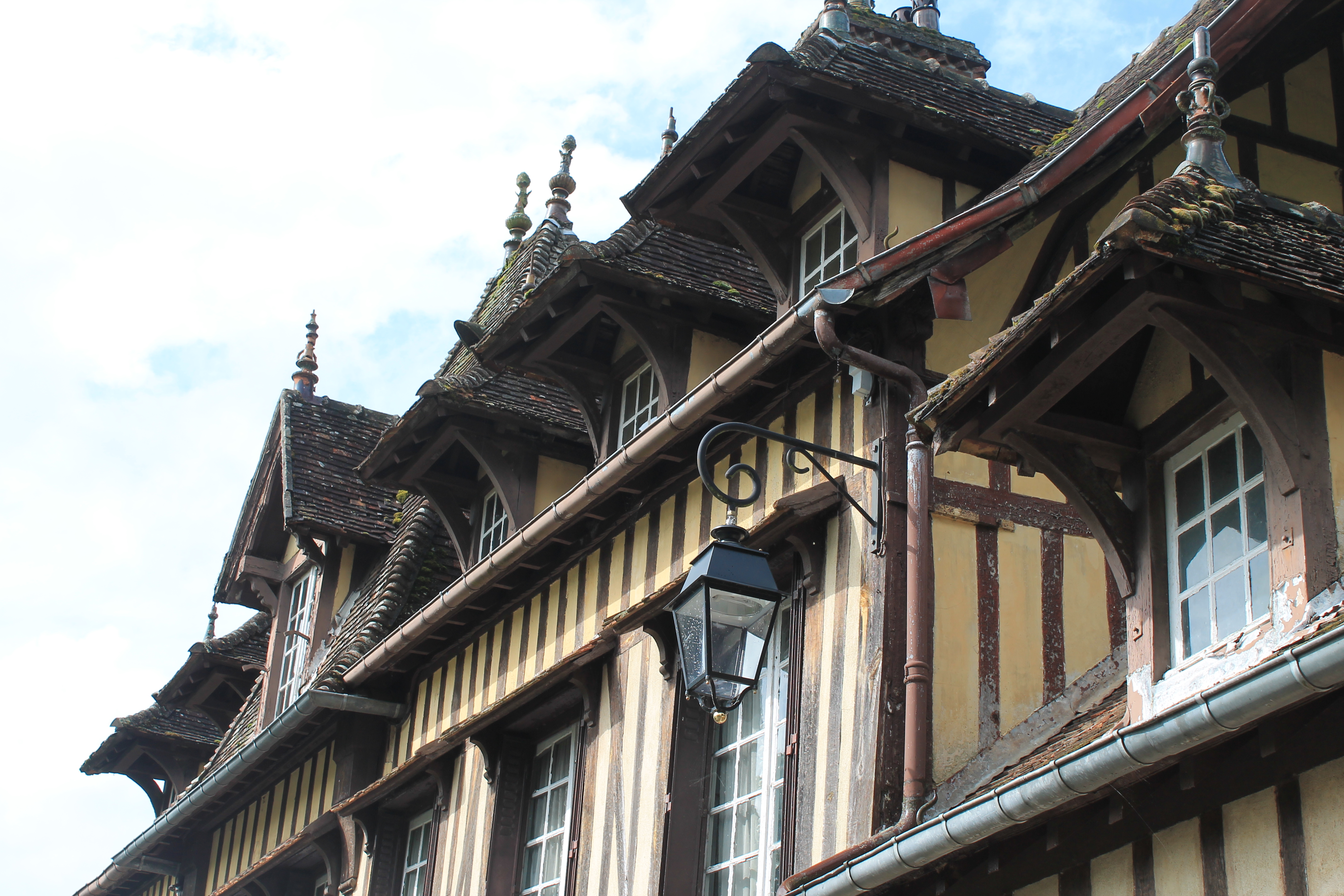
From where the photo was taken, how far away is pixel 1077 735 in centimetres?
646

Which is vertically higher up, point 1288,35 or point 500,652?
point 1288,35

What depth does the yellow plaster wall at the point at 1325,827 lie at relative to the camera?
15.7 ft

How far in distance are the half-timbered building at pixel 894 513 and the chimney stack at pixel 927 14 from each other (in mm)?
374

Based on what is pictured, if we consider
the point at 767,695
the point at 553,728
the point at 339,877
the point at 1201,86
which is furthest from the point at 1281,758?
the point at 339,877

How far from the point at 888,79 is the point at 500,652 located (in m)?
4.70

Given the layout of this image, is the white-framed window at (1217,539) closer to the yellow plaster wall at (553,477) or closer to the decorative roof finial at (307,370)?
the yellow plaster wall at (553,477)

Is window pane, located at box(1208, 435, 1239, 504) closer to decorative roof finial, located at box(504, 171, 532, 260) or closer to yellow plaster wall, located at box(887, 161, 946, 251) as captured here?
yellow plaster wall, located at box(887, 161, 946, 251)

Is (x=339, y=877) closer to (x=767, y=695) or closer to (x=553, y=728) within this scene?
(x=553, y=728)

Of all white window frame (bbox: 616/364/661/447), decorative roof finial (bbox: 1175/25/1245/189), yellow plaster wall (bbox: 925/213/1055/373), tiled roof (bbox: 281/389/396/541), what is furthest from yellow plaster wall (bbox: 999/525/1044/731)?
tiled roof (bbox: 281/389/396/541)

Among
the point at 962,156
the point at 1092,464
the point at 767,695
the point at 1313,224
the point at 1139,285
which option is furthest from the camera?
the point at 962,156

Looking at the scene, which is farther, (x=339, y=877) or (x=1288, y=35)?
(x=339, y=877)

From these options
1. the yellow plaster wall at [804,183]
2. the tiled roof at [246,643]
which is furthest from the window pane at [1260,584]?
the tiled roof at [246,643]

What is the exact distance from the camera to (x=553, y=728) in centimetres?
1044

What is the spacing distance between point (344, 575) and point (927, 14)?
696 centimetres
